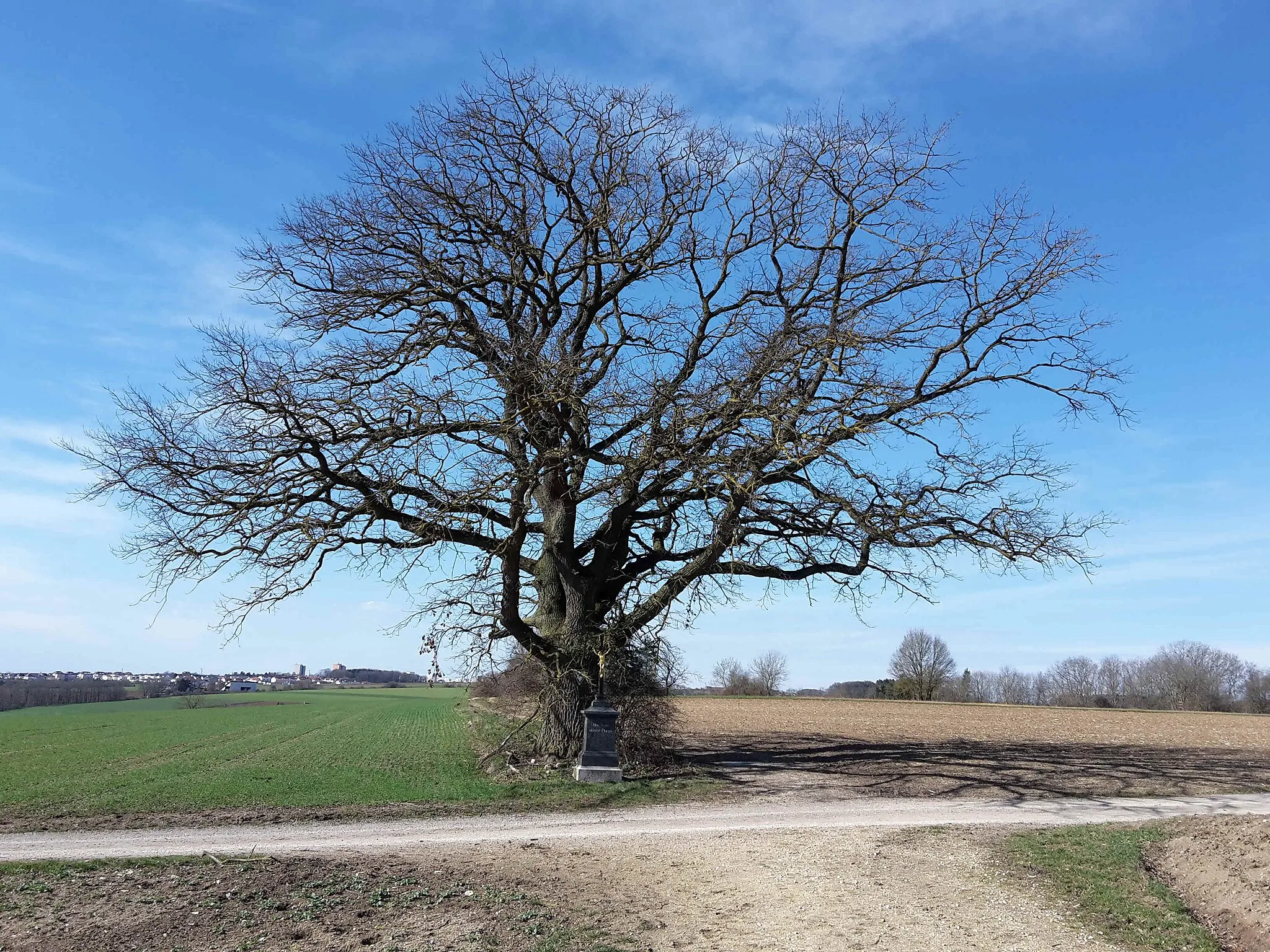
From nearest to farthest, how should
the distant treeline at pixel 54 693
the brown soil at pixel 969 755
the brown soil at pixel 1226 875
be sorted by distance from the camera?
the brown soil at pixel 1226 875, the brown soil at pixel 969 755, the distant treeline at pixel 54 693

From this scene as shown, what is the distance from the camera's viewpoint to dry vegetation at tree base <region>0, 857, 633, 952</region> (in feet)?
26.3

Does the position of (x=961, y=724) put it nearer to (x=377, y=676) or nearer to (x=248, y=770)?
(x=248, y=770)

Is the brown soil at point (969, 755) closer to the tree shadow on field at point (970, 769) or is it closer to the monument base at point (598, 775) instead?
the tree shadow on field at point (970, 769)

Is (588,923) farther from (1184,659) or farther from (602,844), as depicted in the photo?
(1184,659)

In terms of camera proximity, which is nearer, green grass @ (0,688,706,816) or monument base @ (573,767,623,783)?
green grass @ (0,688,706,816)

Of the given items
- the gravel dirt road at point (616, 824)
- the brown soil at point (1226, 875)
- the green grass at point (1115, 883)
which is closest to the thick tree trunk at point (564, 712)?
the gravel dirt road at point (616, 824)

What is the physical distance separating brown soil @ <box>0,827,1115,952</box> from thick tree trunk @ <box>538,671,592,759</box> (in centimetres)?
619

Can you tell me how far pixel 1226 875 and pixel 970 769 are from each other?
33.4 feet

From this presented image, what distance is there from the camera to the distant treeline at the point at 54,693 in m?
61.8

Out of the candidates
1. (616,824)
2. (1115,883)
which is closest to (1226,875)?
(1115,883)

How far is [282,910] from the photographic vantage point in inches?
348

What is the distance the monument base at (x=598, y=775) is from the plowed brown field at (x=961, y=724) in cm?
571

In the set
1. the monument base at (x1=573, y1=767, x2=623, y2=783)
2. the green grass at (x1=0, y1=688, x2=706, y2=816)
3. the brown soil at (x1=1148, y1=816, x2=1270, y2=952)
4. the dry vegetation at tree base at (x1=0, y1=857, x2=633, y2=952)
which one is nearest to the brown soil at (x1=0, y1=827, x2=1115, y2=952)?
the dry vegetation at tree base at (x1=0, y1=857, x2=633, y2=952)

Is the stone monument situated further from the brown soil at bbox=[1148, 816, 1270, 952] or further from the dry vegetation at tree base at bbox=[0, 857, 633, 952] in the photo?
the brown soil at bbox=[1148, 816, 1270, 952]
